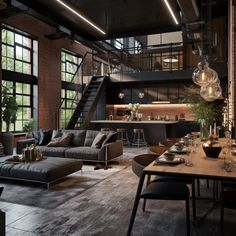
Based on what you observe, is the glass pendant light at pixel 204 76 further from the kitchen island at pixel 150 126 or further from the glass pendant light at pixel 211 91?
the kitchen island at pixel 150 126

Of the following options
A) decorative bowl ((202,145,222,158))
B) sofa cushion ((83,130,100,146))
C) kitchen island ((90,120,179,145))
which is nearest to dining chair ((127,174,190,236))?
decorative bowl ((202,145,222,158))

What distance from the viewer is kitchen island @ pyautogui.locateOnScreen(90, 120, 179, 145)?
35.4ft

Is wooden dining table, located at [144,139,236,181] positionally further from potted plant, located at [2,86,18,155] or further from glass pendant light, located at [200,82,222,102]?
potted plant, located at [2,86,18,155]

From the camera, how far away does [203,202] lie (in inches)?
153

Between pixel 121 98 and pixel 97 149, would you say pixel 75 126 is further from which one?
pixel 97 149

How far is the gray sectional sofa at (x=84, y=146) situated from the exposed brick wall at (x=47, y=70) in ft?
13.4

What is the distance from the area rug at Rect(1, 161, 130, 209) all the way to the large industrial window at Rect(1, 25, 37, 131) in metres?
5.24

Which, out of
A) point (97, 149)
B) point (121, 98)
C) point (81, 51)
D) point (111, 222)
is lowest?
point (111, 222)

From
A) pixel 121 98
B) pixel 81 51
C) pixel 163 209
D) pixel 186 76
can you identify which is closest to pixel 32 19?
pixel 81 51

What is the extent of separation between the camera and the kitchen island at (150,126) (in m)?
10.8

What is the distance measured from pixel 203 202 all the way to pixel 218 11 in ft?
24.9

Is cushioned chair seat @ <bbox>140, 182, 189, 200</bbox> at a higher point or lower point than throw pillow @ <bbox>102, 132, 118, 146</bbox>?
lower

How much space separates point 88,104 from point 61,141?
4575 millimetres

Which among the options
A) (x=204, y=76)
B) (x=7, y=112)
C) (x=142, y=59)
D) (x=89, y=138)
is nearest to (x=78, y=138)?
(x=89, y=138)
